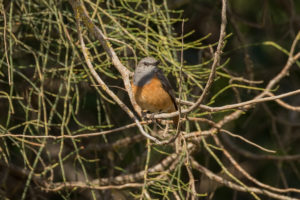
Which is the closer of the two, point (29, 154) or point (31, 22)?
point (31, 22)

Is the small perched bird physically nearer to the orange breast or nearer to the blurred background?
the orange breast

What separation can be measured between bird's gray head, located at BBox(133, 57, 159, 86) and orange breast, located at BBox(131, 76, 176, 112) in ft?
0.13

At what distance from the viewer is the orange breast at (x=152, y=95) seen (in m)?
3.98

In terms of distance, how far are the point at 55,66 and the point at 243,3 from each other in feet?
10.9

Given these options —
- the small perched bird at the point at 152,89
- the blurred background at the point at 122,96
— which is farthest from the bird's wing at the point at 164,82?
the blurred background at the point at 122,96

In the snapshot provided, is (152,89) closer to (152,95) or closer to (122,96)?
(152,95)

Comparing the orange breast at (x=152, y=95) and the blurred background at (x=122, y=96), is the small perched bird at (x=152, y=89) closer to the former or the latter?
the orange breast at (x=152, y=95)

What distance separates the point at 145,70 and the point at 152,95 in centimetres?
27

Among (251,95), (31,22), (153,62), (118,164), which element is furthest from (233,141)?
(31,22)

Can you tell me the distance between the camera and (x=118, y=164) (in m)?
5.22

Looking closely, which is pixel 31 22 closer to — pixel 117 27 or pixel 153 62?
pixel 117 27

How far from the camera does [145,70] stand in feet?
12.6

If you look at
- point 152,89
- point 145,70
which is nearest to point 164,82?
point 152,89

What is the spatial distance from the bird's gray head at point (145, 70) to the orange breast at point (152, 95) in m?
0.04
